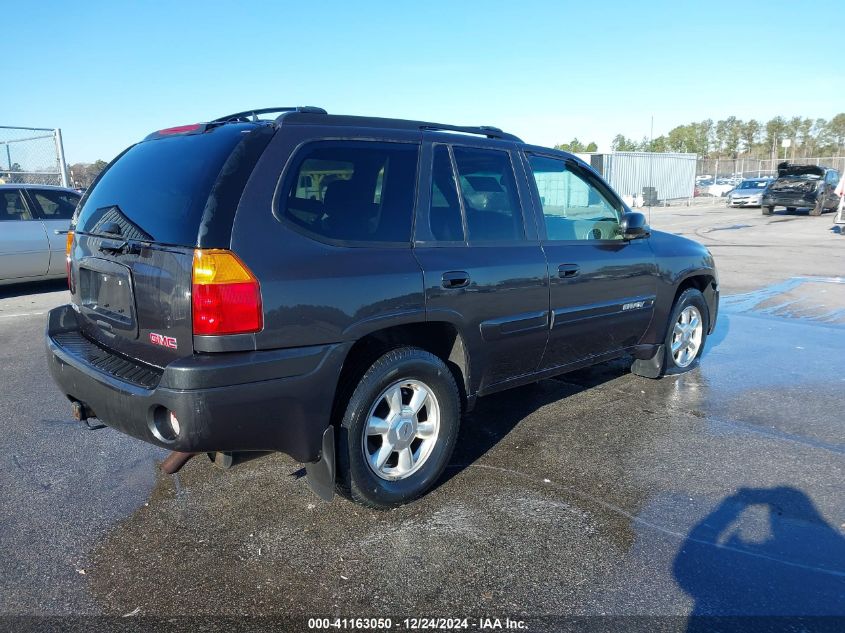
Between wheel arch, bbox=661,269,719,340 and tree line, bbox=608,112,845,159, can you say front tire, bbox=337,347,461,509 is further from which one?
tree line, bbox=608,112,845,159

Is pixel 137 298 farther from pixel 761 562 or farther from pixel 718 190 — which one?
pixel 718 190

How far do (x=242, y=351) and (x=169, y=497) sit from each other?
50.4 inches

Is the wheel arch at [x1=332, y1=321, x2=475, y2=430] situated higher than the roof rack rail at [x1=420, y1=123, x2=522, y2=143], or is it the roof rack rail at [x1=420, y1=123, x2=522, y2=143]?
Answer: the roof rack rail at [x1=420, y1=123, x2=522, y2=143]

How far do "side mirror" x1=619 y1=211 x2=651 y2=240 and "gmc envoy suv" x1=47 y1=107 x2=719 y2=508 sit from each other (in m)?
0.49

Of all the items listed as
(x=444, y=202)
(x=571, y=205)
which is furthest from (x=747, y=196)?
(x=444, y=202)

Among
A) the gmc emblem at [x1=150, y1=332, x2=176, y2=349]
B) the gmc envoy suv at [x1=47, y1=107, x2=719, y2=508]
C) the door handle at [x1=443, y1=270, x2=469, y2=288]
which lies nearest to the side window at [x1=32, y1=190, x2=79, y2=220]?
the gmc envoy suv at [x1=47, y1=107, x2=719, y2=508]

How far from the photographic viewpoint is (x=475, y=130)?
155 inches

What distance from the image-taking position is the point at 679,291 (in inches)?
209

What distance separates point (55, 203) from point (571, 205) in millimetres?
7982

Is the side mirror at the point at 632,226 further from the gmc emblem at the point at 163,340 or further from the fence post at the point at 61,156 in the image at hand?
the fence post at the point at 61,156

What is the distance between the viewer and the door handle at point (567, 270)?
397 centimetres

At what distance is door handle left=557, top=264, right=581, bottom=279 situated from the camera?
156 inches

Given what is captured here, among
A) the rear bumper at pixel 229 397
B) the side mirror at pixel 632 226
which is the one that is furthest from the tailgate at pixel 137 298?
the side mirror at pixel 632 226

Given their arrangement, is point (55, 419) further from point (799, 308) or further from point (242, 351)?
point (799, 308)
